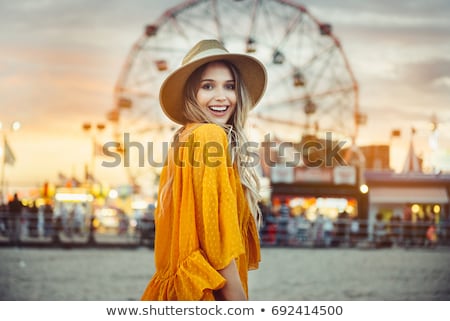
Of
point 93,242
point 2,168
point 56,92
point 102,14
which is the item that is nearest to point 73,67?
point 56,92

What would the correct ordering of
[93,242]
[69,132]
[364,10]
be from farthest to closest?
[93,242] → [69,132] → [364,10]

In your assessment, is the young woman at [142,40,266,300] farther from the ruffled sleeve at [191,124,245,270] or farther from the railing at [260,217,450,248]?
the railing at [260,217,450,248]

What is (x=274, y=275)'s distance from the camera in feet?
22.4

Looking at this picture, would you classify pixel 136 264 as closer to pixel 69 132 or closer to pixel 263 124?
pixel 69 132

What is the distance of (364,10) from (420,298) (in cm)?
176

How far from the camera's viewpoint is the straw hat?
5.65 ft

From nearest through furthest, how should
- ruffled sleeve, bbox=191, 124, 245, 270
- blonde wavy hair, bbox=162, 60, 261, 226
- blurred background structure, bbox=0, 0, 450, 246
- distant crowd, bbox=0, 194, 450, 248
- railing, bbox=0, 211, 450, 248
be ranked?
ruffled sleeve, bbox=191, 124, 245, 270, blonde wavy hair, bbox=162, 60, 261, 226, blurred background structure, bbox=0, 0, 450, 246, distant crowd, bbox=0, 194, 450, 248, railing, bbox=0, 211, 450, 248

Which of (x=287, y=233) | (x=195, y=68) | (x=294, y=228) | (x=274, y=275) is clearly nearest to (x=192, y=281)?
(x=195, y=68)

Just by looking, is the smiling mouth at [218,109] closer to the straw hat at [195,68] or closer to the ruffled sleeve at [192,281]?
the straw hat at [195,68]

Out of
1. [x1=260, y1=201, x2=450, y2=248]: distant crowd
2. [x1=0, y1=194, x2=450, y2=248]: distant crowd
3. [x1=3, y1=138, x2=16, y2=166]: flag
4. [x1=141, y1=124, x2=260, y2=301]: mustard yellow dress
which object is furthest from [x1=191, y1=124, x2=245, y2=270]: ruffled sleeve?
[x1=260, y1=201, x2=450, y2=248]: distant crowd


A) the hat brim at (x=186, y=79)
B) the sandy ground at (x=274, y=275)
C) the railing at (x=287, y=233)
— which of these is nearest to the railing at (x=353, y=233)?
the railing at (x=287, y=233)

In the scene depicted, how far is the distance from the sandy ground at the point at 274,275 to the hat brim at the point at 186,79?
325 cm

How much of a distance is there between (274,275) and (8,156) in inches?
83.4
